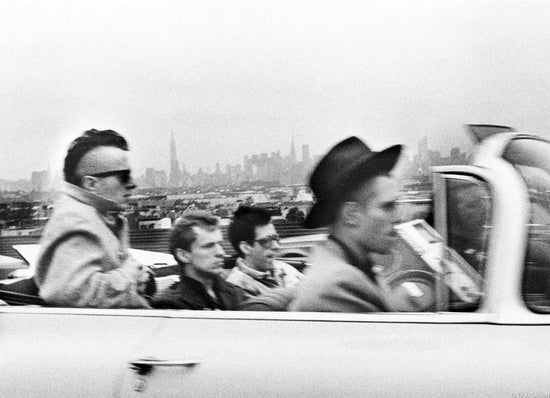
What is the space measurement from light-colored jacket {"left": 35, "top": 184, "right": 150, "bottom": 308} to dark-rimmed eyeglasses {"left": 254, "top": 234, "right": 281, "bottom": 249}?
17.5 inches

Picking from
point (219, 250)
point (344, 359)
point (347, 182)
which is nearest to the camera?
point (344, 359)

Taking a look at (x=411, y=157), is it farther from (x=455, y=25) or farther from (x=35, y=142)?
(x=35, y=142)

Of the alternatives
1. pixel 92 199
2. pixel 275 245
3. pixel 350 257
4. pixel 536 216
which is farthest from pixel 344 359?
pixel 92 199

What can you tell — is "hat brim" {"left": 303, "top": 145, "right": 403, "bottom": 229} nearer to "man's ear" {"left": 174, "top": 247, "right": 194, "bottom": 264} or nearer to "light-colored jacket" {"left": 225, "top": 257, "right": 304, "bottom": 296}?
"light-colored jacket" {"left": 225, "top": 257, "right": 304, "bottom": 296}

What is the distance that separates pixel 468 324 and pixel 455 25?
100 centimetres

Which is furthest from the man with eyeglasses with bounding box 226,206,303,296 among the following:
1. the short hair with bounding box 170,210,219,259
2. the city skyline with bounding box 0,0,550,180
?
the city skyline with bounding box 0,0,550,180

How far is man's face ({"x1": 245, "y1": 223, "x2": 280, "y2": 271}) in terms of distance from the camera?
284 cm

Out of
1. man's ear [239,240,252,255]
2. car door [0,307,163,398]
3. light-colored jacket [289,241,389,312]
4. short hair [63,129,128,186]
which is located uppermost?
short hair [63,129,128,186]

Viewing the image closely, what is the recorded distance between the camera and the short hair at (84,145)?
2928 mm

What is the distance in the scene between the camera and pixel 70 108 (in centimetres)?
293

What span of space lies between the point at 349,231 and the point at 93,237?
3.08 ft

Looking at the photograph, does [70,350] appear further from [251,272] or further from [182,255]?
[251,272]

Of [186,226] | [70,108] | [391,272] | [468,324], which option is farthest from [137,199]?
[468,324]

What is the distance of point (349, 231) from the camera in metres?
2.81
